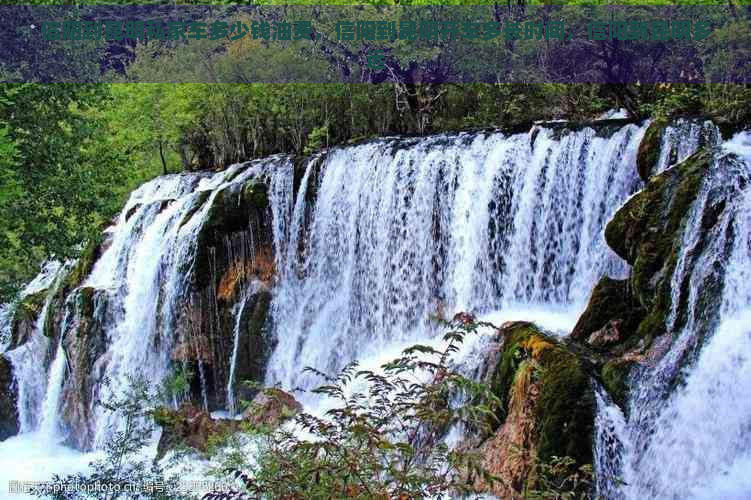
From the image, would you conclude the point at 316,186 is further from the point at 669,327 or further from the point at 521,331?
the point at 669,327

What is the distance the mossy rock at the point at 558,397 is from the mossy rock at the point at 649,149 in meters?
3.63

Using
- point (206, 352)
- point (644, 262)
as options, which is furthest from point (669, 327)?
point (206, 352)

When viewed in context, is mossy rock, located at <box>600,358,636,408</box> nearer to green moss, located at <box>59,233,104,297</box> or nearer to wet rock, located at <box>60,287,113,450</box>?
wet rock, located at <box>60,287,113,450</box>

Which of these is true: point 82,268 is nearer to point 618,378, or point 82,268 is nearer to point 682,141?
point 682,141

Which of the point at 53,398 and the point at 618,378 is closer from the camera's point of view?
the point at 618,378

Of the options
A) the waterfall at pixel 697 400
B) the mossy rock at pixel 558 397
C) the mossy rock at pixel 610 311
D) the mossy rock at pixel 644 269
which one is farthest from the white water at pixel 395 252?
the waterfall at pixel 697 400

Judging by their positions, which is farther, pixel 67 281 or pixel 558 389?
pixel 67 281

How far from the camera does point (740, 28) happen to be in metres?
13.8

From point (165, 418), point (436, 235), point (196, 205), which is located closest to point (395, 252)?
point (436, 235)

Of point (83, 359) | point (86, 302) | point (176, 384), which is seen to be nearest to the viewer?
point (176, 384)

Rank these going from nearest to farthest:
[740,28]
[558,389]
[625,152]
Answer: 1. [558,389]
2. [625,152]
3. [740,28]

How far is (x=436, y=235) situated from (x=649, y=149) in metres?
3.93

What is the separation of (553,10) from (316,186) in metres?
8.42

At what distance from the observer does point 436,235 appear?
12742 millimetres
